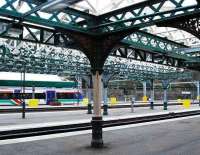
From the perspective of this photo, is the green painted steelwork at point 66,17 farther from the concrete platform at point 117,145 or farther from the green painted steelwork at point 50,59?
the green painted steelwork at point 50,59

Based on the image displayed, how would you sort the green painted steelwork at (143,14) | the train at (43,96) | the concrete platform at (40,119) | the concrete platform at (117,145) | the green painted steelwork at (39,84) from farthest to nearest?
the green painted steelwork at (39,84)
the train at (43,96)
the concrete platform at (40,119)
the concrete platform at (117,145)
the green painted steelwork at (143,14)

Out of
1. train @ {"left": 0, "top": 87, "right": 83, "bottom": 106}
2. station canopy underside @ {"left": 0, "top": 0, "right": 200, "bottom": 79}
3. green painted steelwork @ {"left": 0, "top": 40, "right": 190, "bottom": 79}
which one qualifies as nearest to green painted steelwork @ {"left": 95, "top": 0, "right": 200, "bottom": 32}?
station canopy underside @ {"left": 0, "top": 0, "right": 200, "bottom": 79}

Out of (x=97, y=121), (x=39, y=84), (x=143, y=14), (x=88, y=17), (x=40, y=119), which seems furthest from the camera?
(x=39, y=84)

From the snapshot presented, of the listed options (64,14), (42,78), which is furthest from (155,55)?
(42,78)

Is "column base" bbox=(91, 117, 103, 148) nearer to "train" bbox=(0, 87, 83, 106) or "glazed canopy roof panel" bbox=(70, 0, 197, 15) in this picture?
"glazed canopy roof panel" bbox=(70, 0, 197, 15)

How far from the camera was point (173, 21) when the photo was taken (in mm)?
10047

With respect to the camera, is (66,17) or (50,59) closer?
(66,17)

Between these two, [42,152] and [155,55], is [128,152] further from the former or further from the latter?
[155,55]

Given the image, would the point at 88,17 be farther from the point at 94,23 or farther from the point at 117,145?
the point at 117,145

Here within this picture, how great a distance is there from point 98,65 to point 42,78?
3684cm

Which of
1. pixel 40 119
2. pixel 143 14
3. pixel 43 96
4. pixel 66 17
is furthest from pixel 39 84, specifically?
pixel 143 14

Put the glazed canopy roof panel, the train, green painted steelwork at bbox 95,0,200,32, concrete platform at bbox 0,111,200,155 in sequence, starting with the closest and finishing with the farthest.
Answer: green painted steelwork at bbox 95,0,200,32
the glazed canopy roof panel
concrete platform at bbox 0,111,200,155
the train

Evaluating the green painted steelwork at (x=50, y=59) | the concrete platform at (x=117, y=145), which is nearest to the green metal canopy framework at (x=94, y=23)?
the concrete platform at (x=117, y=145)

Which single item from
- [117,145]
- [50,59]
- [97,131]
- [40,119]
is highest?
[50,59]
